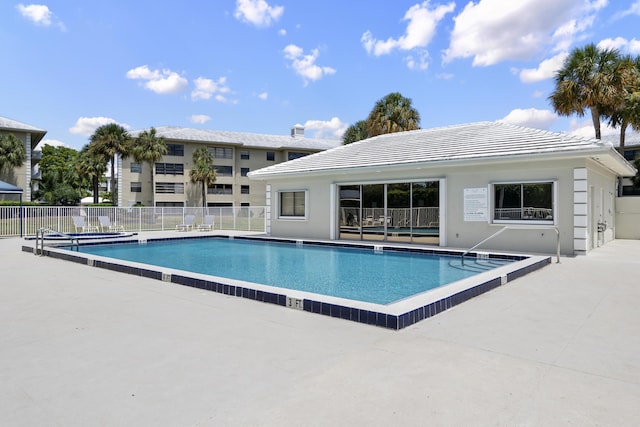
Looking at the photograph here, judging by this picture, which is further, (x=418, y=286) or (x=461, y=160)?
(x=461, y=160)

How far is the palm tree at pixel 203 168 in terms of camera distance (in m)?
42.9

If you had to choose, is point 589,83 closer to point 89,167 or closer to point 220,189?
point 220,189

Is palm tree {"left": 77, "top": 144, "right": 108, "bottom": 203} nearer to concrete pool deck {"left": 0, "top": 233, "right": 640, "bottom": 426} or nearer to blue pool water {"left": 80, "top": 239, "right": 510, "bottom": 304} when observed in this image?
blue pool water {"left": 80, "top": 239, "right": 510, "bottom": 304}

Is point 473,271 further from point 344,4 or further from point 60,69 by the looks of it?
point 60,69

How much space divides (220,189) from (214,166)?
269 cm

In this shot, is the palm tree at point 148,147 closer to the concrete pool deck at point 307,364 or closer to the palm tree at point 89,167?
the palm tree at point 89,167

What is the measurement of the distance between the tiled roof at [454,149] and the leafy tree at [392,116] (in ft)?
32.8

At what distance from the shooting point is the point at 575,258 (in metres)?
10.9

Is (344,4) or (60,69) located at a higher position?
(344,4)

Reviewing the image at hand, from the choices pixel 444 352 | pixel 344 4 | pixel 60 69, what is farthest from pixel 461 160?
pixel 60 69

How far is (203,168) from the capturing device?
4300cm

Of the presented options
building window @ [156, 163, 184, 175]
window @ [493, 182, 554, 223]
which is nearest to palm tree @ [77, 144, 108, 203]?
building window @ [156, 163, 184, 175]

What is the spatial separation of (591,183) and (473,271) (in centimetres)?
648

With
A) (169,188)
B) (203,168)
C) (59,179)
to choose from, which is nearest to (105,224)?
(203,168)
